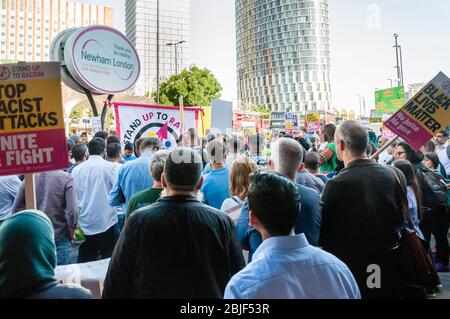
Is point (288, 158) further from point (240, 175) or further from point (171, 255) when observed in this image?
point (171, 255)

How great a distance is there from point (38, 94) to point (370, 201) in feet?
7.65

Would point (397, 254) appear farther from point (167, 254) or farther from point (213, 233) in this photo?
→ point (167, 254)

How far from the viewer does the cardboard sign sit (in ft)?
63.1

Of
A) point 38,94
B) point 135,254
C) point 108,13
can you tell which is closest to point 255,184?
point 135,254

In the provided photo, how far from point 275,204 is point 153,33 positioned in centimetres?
14175

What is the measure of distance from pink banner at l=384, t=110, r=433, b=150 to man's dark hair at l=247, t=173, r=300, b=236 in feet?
7.97

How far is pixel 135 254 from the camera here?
209cm

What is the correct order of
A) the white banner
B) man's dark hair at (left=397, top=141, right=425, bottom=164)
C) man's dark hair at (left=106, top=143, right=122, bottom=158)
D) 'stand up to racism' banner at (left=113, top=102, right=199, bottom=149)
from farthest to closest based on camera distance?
'stand up to racism' banner at (left=113, top=102, right=199, bottom=149)
man's dark hair at (left=106, top=143, right=122, bottom=158)
man's dark hair at (left=397, top=141, right=425, bottom=164)
the white banner

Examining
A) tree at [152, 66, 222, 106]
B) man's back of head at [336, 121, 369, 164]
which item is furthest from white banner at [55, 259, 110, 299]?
tree at [152, 66, 222, 106]

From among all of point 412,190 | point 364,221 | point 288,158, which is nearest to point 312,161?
point 412,190

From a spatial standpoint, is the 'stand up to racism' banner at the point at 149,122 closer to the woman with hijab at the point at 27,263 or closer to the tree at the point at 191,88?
the woman with hijab at the point at 27,263

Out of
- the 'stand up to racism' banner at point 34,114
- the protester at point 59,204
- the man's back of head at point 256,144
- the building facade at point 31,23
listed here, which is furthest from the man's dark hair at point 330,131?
the building facade at point 31,23

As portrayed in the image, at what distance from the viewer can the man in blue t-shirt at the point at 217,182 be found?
3994mm

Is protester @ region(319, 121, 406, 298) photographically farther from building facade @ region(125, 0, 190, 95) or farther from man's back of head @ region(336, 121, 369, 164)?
building facade @ region(125, 0, 190, 95)
